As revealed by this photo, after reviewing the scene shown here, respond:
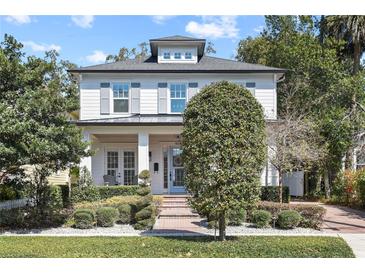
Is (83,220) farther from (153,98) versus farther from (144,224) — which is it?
(153,98)

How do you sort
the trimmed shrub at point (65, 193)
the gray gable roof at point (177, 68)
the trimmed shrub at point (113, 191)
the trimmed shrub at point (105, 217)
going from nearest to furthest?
1. the trimmed shrub at point (105, 217)
2. the trimmed shrub at point (65, 193)
3. the trimmed shrub at point (113, 191)
4. the gray gable roof at point (177, 68)

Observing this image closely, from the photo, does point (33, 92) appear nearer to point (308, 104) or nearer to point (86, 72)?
point (86, 72)

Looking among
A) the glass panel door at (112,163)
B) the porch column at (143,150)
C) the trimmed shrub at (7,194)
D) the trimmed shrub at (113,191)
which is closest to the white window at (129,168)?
the glass panel door at (112,163)

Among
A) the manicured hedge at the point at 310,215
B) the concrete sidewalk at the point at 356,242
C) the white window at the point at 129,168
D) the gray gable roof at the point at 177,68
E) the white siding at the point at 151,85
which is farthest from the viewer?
the white window at the point at 129,168

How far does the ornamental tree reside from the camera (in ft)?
32.3

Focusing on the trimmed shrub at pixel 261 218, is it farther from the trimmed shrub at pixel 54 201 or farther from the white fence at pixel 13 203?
the white fence at pixel 13 203

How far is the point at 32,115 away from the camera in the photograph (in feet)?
40.8

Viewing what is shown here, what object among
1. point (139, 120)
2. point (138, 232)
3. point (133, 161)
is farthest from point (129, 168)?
point (138, 232)

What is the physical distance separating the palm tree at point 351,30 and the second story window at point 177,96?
418 inches

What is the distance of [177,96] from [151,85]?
1.42m

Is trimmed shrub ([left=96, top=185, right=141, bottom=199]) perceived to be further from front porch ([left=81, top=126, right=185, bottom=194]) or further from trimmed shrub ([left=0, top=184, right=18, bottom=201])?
trimmed shrub ([left=0, top=184, right=18, bottom=201])

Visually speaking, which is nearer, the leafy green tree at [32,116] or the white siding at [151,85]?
the leafy green tree at [32,116]

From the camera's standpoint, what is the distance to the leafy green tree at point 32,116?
11.9 meters

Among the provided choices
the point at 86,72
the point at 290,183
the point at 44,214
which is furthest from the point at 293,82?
the point at 44,214
